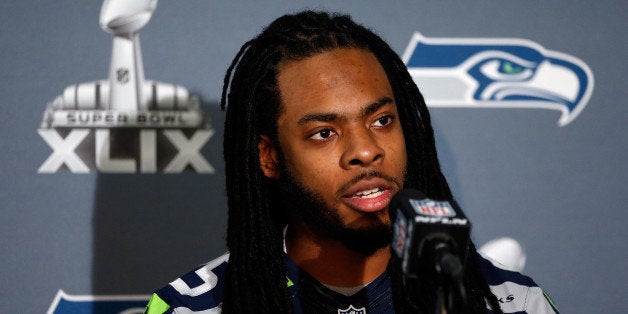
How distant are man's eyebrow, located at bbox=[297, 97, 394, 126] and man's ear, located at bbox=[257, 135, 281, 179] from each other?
0.13 meters

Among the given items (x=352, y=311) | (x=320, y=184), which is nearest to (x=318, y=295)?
(x=352, y=311)

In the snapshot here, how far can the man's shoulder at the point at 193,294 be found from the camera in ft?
4.51

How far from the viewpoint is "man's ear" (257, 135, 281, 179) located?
1434mm

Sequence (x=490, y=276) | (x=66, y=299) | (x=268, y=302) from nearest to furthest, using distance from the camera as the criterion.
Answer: (x=268, y=302), (x=490, y=276), (x=66, y=299)

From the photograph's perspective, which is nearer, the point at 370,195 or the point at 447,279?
the point at 447,279

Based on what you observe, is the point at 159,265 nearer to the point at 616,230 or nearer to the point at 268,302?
the point at 268,302

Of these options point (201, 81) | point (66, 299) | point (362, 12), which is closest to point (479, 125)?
point (362, 12)

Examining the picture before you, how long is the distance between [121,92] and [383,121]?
2.27ft

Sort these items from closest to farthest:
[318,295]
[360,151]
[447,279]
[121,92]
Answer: [447,279], [360,151], [318,295], [121,92]

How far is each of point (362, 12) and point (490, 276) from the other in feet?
2.32

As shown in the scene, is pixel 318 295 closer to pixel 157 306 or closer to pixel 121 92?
pixel 157 306

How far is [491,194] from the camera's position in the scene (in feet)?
5.67

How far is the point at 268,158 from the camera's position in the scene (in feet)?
4.74

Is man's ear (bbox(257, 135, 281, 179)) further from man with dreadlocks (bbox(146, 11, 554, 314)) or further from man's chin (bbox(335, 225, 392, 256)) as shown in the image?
man's chin (bbox(335, 225, 392, 256))
